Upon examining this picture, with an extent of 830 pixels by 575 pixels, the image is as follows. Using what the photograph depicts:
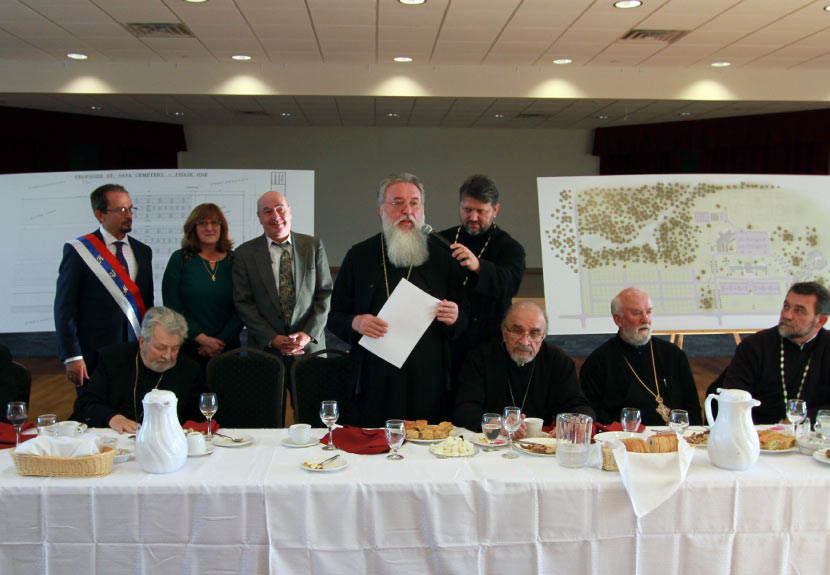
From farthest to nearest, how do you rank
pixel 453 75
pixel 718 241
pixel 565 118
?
1. pixel 565 118
2. pixel 453 75
3. pixel 718 241

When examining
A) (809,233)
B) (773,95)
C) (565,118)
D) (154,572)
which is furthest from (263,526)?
(565,118)

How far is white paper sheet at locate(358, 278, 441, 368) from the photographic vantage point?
8.97 feet

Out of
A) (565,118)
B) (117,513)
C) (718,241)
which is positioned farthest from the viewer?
(565,118)

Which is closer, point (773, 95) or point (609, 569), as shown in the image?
point (609, 569)

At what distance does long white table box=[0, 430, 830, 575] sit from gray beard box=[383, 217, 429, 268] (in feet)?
3.65

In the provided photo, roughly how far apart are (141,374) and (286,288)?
100 centimetres

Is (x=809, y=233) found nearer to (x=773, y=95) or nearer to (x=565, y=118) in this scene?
(x=773, y=95)

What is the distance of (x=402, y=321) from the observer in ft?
9.00

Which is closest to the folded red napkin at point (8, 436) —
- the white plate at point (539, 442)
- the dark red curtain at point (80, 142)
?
the white plate at point (539, 442)

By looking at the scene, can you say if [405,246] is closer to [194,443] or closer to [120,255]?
[194,443]

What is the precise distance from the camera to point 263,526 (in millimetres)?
1883

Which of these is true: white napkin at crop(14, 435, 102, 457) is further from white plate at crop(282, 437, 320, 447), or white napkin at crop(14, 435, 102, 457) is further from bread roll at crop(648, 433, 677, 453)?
bread roll at crop(648, 433, 677, 453)

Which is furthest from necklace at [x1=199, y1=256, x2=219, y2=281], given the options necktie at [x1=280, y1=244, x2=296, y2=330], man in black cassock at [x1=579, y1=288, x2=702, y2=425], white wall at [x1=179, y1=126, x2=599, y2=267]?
white wall at [x1=179, y1=126, x2=599, y2=267]

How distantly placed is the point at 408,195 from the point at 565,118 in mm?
8004
